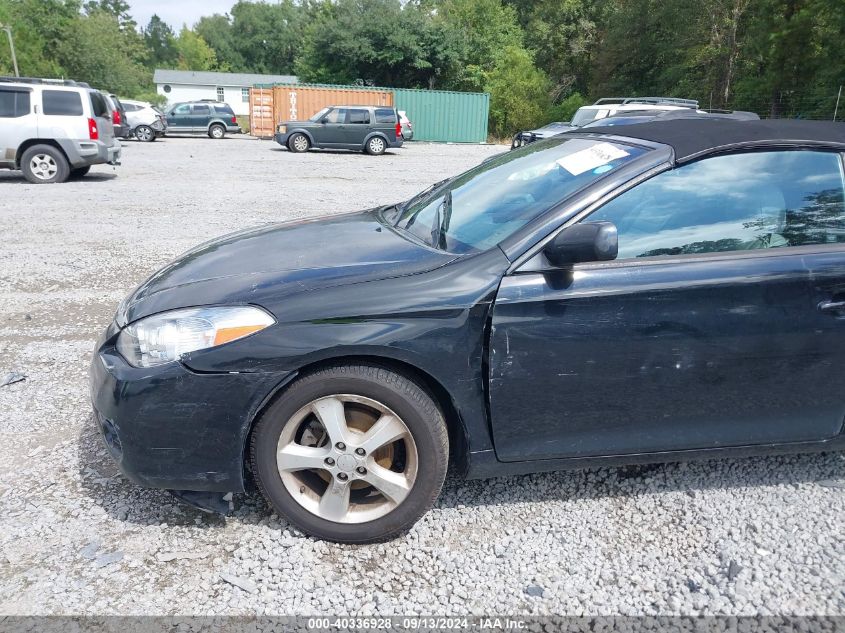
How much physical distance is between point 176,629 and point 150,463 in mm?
623

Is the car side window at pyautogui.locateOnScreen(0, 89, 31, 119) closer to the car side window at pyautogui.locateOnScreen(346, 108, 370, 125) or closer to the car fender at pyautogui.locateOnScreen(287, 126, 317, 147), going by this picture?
the car fender at pyautogui.locateOnScreen(287, 126, 317, 147)

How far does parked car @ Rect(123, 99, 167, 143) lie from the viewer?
26172 millimetres

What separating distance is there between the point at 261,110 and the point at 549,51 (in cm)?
2559

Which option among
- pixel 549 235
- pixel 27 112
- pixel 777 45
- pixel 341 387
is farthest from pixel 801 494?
pixel 777 45

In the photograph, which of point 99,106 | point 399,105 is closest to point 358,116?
point 399,105

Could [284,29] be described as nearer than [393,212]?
No

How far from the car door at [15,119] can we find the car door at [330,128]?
38.9 ft

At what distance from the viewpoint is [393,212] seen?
150 inches

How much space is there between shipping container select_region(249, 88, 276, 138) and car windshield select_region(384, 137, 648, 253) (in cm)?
3107

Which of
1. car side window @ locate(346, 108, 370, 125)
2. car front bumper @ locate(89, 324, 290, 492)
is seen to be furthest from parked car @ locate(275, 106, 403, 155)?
car front bumper @ locate(89, 324, 290, 492)

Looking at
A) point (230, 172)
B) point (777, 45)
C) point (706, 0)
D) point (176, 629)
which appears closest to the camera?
point (176, 629)

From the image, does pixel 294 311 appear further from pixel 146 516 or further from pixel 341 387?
pixel 146 516

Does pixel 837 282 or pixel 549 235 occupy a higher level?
pixel 549 235

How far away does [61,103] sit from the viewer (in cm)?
1227
